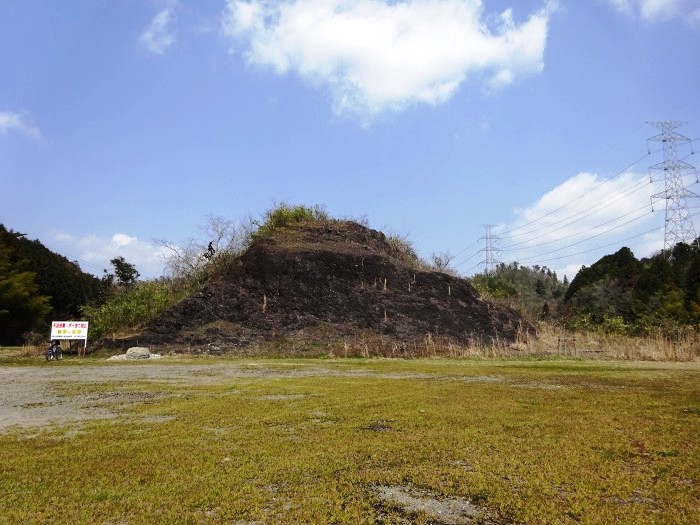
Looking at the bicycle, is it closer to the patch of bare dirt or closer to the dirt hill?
the dirt hill

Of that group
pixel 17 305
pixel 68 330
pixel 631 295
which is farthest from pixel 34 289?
pixel 631 295

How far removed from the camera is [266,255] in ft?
104

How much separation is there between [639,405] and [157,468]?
7462mm

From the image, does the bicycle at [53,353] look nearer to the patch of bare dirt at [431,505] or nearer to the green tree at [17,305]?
the green tree at [17,305]

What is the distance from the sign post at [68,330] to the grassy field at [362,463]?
53.9ft

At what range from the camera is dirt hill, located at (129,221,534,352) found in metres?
26.4

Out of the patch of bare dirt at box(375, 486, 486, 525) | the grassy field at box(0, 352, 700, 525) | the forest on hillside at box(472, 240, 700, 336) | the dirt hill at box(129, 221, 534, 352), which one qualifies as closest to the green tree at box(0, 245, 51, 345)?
the dirt hill at box(129, 221, 534, 352)

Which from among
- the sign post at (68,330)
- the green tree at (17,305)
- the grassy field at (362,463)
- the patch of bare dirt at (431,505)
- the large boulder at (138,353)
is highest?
the green tree at (17,305)

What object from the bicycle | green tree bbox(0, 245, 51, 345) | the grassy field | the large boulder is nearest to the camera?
the grassy field

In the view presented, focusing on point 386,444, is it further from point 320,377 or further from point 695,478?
point 320,377

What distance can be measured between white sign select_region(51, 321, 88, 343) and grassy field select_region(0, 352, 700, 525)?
16.4 meters

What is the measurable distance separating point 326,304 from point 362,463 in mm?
25689

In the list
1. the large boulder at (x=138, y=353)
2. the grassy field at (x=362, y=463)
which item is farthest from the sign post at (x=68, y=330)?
the grassy field at (x=362, y=463)

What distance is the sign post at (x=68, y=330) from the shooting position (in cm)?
2236
